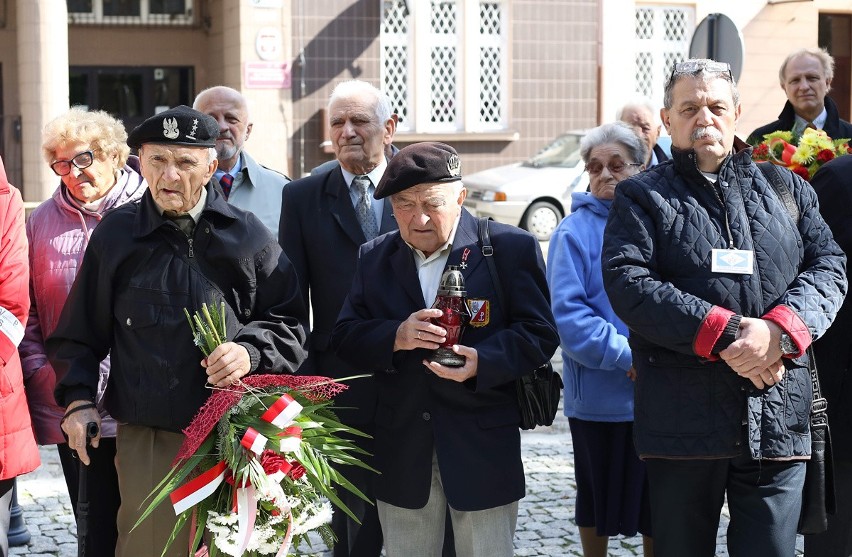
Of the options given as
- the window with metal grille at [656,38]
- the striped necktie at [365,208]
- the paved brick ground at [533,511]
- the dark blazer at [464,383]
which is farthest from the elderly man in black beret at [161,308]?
the window with metal grille at [656,38]

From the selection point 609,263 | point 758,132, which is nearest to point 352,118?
point 609,263

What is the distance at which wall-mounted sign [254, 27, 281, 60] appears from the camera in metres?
18.1

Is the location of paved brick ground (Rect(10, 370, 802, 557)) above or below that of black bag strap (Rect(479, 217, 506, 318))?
below

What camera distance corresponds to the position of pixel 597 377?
5.01 meters

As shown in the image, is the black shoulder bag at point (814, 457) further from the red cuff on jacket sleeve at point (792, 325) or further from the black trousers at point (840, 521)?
the black trousers at point (840, 521)

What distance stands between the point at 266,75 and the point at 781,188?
49.5 ft

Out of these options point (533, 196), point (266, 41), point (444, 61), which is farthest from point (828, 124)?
point (444, 61)

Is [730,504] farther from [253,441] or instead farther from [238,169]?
[238,169]

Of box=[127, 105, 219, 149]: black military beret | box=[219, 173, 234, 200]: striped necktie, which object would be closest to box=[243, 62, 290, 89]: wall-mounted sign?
box=[219, 173, 234, 200]: striped necktie

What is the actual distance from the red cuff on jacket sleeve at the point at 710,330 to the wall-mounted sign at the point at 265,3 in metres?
15.4

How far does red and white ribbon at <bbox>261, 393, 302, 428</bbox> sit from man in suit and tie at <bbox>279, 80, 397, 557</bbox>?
105 centimetres

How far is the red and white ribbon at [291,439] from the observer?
3.62 m

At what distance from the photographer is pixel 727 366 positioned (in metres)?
3.77

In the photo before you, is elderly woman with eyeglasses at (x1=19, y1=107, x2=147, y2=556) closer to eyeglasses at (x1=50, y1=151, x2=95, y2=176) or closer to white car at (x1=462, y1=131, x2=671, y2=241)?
eyeglasses at (x1=50, y1=151, x2=95, y2=176)
